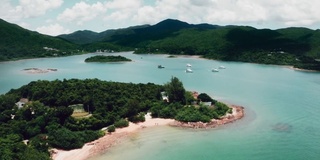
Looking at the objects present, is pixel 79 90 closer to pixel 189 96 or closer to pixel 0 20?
pixel 189 96

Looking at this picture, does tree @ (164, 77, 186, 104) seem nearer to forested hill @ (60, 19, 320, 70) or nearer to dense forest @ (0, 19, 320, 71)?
forested hill @ (60, 19, 320, 70)

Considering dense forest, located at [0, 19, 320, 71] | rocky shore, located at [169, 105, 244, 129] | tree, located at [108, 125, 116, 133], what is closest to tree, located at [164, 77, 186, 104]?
rocky shore, located at [169, 105, 244, 129]

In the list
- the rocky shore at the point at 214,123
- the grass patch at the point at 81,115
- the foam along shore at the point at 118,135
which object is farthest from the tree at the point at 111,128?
the rocky shore at the point at 214,123

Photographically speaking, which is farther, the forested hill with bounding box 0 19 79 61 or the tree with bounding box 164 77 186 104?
the forested hill with bounding box 0 19 79 61

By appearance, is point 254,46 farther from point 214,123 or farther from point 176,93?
point 214,123

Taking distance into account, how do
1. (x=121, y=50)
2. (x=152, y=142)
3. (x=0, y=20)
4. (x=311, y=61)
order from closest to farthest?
(x=152, y=142)
(x=311, y=61)
(x=0, y=20)
(x=121, y=50)

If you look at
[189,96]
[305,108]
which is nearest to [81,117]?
[189,96]

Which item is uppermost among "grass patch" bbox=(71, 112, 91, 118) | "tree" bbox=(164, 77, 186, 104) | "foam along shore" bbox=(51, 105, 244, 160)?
"tree" bbox=(164, 77, 186, 104)
